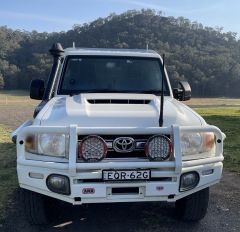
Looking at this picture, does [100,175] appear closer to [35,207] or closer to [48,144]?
[48,144]

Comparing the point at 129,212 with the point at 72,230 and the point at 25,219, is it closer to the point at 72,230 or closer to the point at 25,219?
the point at 72,230

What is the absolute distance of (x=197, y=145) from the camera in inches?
162

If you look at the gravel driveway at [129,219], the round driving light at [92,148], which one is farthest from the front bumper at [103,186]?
the gravel driveway at [129,219]

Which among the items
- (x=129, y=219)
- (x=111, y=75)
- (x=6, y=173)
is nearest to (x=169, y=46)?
(x=6, y=173)

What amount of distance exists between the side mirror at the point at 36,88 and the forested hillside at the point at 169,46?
51.3 m

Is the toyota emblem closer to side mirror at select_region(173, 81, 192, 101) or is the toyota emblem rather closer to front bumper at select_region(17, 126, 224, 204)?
front bumper at select_region(17, 126, 224, 204)

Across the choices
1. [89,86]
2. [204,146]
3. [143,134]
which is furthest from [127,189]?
[89,86]

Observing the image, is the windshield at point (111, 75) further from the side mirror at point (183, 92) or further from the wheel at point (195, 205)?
the wheel at point (195, 205)

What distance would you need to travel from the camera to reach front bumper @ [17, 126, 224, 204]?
3797 millimetres

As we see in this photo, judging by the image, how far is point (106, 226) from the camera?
4598mm

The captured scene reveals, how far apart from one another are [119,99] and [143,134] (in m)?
0.99

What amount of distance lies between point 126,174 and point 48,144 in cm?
81

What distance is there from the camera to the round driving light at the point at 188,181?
4.00m

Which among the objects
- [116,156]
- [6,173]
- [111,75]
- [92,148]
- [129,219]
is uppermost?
[111,75]
